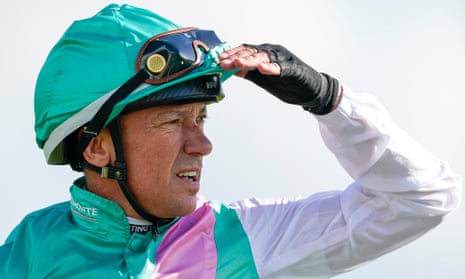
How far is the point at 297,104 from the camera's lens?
36.3 feet

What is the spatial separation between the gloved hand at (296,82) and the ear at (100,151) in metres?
0.91

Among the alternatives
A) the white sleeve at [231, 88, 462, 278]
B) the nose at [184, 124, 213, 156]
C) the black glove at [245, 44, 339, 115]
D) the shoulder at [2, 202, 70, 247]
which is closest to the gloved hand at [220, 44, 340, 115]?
the black glove at [245, 44, 339, 115]

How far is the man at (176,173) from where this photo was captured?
11.0 m

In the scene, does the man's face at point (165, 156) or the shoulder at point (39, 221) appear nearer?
the man's face at point (165, 156)

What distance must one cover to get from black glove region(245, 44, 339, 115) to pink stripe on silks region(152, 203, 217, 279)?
0.91 m

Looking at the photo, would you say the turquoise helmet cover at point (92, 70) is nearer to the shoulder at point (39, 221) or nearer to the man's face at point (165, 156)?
the man's face at point (165, 156)

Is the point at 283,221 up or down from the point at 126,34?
down

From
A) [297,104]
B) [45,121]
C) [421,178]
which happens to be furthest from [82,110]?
[421,178]

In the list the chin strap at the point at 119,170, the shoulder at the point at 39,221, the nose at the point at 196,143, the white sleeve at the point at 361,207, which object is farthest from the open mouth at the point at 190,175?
the shoulder at the point at 39,221

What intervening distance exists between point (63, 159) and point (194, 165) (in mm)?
938

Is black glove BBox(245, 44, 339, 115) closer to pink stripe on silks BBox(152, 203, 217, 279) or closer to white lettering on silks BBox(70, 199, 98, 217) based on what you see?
pink stripe on silks BBox(152, 203, 217, 279)

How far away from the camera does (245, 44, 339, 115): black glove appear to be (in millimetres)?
10875

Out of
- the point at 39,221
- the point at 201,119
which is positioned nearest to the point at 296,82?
the point at 201,119

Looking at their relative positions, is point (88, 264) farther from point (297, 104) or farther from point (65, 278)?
point (297, 104)
